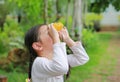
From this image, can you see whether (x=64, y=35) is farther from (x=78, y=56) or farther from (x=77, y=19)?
(x=77, y=19)

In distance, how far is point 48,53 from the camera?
104 inches

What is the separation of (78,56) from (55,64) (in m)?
0.36

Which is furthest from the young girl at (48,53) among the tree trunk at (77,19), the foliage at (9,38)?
the tree trunk at (77,19)

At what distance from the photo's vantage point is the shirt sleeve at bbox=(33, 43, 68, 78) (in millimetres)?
2469

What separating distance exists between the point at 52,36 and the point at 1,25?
1720 cm

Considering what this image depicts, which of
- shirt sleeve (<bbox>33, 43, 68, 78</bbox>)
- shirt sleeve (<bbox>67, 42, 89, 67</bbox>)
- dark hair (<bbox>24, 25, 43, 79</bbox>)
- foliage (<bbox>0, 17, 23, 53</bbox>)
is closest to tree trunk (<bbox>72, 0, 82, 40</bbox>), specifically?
foliage (<bbox>0, 17, 23, 53</bbox>)

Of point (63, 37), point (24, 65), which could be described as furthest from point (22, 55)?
point (63, 37)

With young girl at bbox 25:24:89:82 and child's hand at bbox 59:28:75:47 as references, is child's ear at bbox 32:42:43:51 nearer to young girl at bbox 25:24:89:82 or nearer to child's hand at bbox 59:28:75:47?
young girl at bbox 25:24:89:82

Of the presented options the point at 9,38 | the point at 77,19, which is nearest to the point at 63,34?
the point at 77,19

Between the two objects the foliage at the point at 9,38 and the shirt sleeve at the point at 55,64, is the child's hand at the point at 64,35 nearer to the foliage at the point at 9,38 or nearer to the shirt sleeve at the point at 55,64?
the shirt sleeve at the point at 55,64

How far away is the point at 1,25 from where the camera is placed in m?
19.5

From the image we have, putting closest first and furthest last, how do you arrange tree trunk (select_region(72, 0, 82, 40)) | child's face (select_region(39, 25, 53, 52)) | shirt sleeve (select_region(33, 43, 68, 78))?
shirt sleeve (select_region(33, 43, 68, 78)) → child's face (select_region(39, 25, 53, 52)) → tree trunk (select_region(72, 0, 82, 40))

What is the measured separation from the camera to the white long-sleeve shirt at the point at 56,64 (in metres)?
2.47

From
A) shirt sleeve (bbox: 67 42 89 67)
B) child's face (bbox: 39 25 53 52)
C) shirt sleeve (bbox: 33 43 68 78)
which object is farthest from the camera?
shirt sleeve (bbox: 67 42 89 67)
